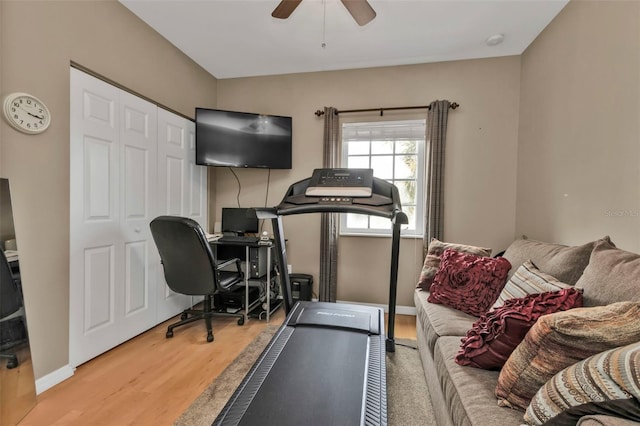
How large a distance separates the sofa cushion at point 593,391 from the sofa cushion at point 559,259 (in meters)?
0.95

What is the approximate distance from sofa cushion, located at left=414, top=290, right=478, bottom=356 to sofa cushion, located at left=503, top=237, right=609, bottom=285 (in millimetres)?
494

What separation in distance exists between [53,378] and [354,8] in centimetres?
309

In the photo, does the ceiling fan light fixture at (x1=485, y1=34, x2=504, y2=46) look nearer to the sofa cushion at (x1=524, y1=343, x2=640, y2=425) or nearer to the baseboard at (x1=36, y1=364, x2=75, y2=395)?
the sofa cushion at (x1=524, y1=343, x2=640, y2=425)

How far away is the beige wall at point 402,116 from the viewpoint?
9.79 feet

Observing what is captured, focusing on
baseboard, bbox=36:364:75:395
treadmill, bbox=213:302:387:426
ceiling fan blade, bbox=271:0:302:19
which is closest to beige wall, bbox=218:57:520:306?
treadmill, bbox=213:302:387:426

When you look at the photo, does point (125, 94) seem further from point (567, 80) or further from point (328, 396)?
point (567, 80)

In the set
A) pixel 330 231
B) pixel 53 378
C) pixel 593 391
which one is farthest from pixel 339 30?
pixel 53 378

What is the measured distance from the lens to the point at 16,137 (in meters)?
1.66

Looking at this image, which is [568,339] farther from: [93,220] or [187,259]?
[93,220]

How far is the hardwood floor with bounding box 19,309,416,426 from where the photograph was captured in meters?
1.62

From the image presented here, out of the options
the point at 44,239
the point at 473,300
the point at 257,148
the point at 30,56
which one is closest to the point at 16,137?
the point at 30,56

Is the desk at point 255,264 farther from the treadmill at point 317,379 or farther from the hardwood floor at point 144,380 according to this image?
the treadmill at point 317,379

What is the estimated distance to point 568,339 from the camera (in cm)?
83

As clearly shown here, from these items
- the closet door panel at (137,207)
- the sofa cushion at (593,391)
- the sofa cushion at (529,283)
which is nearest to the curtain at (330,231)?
the closet door panel at (137,207)
